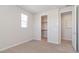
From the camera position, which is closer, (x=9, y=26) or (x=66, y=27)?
(x=9, y=26)

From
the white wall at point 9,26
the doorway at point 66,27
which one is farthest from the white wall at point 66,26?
the white wall at point 9,26

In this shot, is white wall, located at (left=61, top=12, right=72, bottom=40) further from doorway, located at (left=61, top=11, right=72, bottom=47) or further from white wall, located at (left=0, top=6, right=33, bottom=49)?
white wall, located at (left=0, top=6, right=33, bottom=49)

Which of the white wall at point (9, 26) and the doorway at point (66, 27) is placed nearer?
the white wall at point (9, 26)

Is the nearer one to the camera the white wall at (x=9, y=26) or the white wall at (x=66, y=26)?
the white wall at (x=9, y=26)

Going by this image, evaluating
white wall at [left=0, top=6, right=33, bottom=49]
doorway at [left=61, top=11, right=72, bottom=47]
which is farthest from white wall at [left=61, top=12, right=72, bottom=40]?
white wall at [left=0, top=6, right=33, bottom=49]

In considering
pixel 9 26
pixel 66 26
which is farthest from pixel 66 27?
pixel 9 26

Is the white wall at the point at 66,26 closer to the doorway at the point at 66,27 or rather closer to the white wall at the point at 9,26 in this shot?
the doorway at the point at 66,27

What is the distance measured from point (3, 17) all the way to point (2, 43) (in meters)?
1.05

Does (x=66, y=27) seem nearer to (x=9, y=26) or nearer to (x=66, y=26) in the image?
(x=66, y=26)

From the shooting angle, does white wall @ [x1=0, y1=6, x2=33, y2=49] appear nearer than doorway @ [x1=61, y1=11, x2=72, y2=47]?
Yes

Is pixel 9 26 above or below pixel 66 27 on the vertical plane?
above

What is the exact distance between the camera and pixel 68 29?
6480 mm
